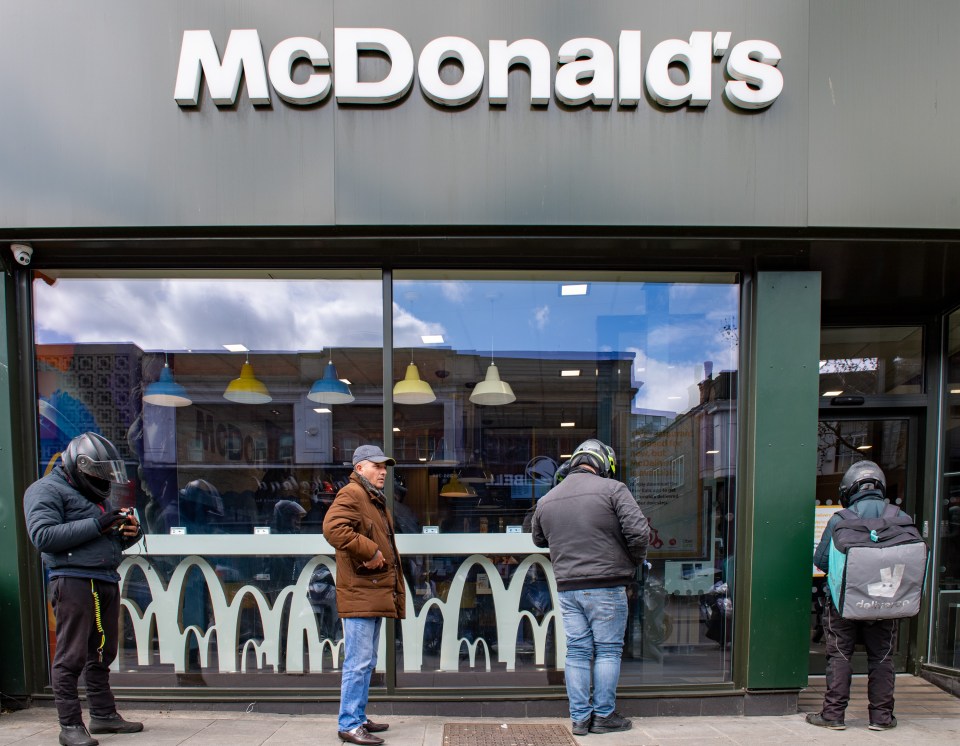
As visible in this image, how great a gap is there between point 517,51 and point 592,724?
409cm

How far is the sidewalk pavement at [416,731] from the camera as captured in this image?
3.28 metres

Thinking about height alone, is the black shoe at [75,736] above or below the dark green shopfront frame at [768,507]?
below

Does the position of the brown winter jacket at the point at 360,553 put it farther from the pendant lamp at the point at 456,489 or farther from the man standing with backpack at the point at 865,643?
the man standing with backpack at the point at 865,643

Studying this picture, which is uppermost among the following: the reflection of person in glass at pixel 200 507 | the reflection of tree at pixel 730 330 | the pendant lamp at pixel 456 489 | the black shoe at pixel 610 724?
the reflection of tree at pixel 730 330

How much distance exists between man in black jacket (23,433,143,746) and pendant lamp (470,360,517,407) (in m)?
2.33

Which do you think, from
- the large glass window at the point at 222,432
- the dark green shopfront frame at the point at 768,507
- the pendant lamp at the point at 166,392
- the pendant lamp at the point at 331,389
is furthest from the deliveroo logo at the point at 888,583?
the pendant lamp at the point at 166,392

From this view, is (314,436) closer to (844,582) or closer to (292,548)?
(292,548)

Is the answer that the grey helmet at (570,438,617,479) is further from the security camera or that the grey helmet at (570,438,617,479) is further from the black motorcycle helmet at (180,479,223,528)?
the security camera

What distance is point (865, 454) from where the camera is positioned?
15.3ft

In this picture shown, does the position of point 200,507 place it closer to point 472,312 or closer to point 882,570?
point 472,312

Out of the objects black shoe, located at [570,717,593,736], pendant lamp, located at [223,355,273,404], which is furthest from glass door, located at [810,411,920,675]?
pendant lamp, located at [223,355,273,404]

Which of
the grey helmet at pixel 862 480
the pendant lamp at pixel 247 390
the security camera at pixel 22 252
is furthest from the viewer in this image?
the pendant lamp at pixel 247 390

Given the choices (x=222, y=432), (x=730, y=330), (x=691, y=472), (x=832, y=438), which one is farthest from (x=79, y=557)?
(x=832, y=438)

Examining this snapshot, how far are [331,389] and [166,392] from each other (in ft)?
4.13
